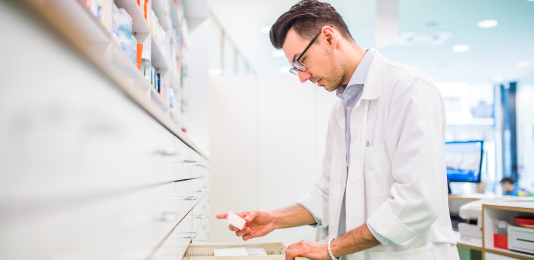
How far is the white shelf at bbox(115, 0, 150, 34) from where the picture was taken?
1266 mm

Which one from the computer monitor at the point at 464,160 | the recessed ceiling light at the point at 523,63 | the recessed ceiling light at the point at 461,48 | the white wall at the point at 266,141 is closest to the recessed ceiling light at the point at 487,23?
the recessed ceiling light at the point at 461,48

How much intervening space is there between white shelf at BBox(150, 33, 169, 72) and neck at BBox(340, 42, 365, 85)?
885 mm

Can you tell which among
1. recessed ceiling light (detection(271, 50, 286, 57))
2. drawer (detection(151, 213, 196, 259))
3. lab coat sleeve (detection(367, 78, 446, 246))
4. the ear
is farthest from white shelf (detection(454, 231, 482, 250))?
recessed ceiling light (detection(271, 50, 286, 57))

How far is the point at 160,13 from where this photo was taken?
186 cm

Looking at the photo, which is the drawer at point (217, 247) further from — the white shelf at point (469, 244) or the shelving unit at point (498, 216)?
the white shelf at point (469, 244)

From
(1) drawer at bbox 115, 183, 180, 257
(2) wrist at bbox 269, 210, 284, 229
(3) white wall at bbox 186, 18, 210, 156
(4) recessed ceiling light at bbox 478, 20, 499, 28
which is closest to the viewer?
(1) drawer at bbox 115, 183, 180, 257

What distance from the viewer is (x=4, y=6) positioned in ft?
0.69

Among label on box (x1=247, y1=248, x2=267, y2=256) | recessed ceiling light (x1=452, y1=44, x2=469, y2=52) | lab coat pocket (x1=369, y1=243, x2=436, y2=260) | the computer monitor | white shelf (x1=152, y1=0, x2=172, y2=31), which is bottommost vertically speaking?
label on box (x1=247, y1=248, x2=267, y2=256)

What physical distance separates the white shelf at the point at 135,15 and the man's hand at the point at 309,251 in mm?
993

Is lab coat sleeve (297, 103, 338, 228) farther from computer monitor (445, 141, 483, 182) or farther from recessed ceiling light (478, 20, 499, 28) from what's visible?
recessed ceiling light (478, 20, 499, 28)

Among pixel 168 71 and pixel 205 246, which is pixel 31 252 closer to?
pixel 205 246

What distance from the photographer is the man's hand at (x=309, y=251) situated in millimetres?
963

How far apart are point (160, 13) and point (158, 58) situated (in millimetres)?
247

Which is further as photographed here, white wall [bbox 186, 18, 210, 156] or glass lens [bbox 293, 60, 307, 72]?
white wall [bbox 186, 18, 210, 156]
